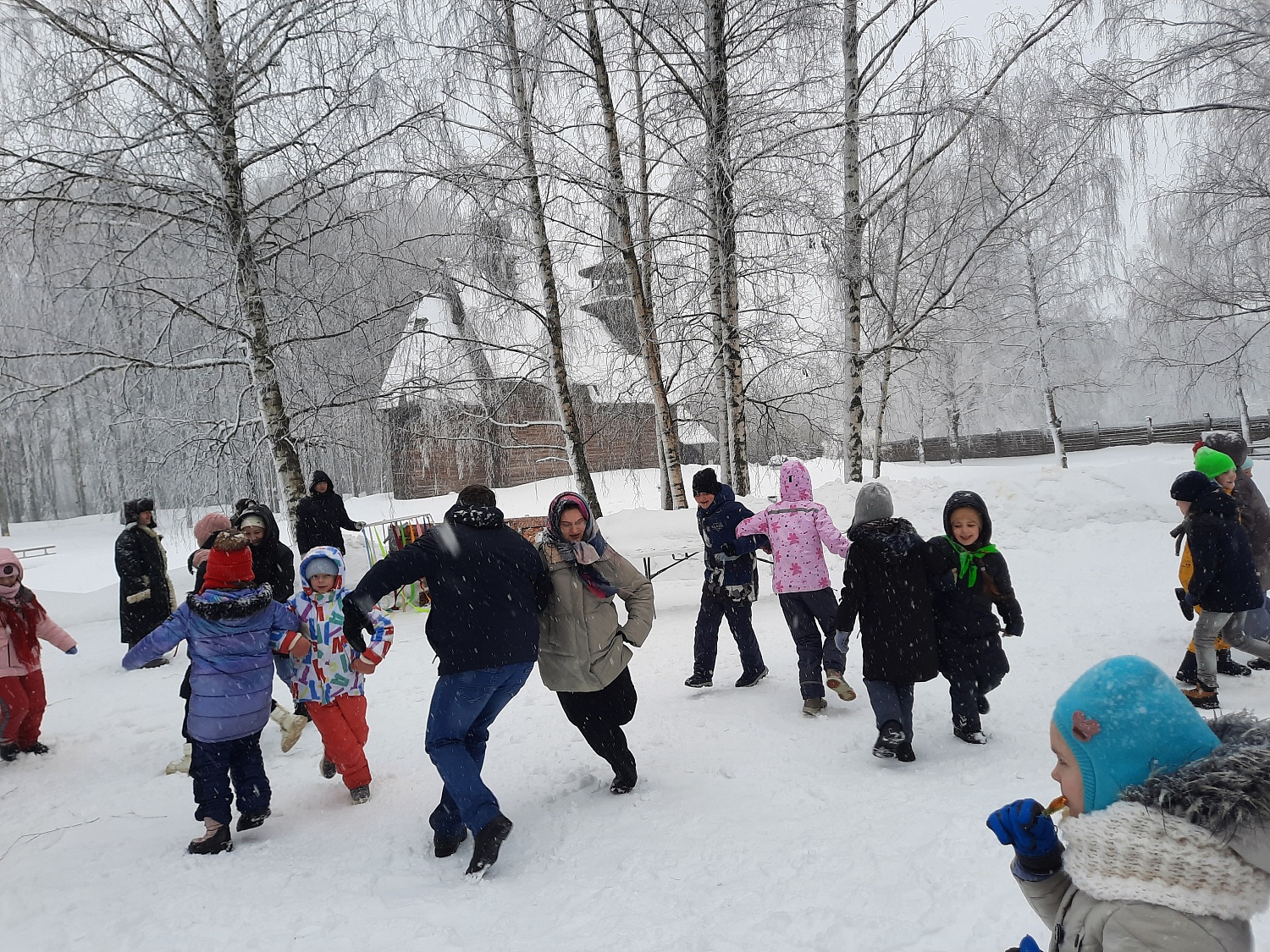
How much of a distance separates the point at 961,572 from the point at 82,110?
9540 millimetres

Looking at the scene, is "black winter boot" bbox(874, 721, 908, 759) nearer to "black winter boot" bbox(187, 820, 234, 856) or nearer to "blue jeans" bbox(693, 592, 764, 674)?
"blue jeans" bbox(693, 592, 764, 674)

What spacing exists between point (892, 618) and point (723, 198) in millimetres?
6695

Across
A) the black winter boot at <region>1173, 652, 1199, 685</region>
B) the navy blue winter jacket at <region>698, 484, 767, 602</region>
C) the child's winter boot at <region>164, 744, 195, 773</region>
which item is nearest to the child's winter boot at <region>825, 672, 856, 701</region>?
the navy blue winter jacket at <region>698, 484, 767, 602</region>

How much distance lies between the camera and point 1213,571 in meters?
5.33

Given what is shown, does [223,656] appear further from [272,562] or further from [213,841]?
[272,562]

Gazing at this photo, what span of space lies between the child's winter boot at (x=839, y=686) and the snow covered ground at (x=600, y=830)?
0.19 meters

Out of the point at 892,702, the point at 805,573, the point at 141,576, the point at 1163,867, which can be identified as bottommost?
the point at 892,702

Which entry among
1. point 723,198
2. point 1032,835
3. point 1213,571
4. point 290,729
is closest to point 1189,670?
point 1213,571

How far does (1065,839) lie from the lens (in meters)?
1.73

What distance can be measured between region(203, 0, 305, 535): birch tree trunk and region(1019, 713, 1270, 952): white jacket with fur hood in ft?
29.3

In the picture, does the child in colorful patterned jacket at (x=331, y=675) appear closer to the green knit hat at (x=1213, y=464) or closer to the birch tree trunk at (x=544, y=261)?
the green knit hat at (x=1213, y=464)

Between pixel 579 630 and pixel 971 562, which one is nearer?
pixel 579 630

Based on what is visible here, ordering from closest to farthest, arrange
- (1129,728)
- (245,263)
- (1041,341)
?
1. (1129,728)
2. (245,263)
3. (1041,341)

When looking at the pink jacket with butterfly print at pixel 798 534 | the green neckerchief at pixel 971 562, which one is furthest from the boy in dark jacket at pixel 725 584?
the green neckerchief at pixel 971 562
